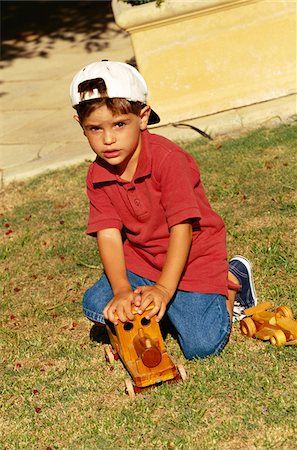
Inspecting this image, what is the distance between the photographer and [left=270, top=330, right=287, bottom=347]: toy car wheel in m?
4.07

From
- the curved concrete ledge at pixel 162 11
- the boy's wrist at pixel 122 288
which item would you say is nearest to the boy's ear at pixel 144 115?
the boy's wrist at pixel 122 288

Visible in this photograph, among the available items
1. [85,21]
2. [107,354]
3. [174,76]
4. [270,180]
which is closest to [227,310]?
[107,354]

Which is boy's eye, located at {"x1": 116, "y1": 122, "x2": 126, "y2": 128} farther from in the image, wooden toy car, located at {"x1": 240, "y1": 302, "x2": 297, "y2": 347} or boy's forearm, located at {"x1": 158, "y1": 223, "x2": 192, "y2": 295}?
wooden toy car, located at {"x1": 240, "y1": 302, "x2": 297, "y2": 347}

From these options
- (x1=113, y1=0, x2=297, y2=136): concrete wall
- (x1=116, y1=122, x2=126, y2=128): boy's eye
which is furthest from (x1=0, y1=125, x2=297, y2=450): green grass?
(x1=116, y1=122, x2=126, y2=128): boy's eye

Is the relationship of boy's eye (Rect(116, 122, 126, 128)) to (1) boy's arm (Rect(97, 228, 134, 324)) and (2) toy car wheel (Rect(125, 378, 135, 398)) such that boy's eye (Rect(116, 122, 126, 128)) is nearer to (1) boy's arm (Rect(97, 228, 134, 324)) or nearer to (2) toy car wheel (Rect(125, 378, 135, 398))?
(1) boy's arm (Rect(97, 228, 134, 324))

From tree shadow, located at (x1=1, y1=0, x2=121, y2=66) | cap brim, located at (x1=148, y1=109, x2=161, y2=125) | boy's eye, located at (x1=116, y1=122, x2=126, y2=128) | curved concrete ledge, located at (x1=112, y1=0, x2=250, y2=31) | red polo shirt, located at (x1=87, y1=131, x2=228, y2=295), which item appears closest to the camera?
boy's eye, located at (x1=116, y1=122, x2=126, y2=128)

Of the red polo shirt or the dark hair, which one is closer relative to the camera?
the dark hair

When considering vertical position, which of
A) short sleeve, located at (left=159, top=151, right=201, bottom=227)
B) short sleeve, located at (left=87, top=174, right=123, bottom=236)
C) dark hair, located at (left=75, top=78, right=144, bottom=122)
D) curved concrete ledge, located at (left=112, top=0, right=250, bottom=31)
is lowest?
curved concrete ledge, located at (left=112, top=0, right=250, bottom=31)

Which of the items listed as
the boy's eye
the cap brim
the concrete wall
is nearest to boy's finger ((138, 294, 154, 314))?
the boy's eye

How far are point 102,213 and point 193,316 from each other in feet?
2.13

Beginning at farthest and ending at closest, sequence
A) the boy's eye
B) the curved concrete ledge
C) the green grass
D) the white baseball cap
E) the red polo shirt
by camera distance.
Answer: the curved concrete ledge < the red polo shirt < the boy's eye < the white baseball cap < the green grass

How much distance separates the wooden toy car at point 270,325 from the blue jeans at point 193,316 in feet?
0.46

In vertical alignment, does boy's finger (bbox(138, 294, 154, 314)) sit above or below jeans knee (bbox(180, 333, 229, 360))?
above

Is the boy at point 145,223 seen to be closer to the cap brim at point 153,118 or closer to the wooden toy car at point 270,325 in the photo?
the cap brim at point 153,118
